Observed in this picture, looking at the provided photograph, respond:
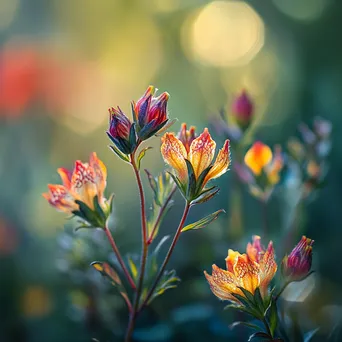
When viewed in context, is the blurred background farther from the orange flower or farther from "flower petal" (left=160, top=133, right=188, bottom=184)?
"flower petal" (left=160, top=133, right=188, bottom=184)

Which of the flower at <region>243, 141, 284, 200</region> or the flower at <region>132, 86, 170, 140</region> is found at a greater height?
the flower at <region>132, 86, 170, 140</region>

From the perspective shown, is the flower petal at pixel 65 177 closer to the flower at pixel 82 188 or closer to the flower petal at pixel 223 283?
the flower at pixel 82 188

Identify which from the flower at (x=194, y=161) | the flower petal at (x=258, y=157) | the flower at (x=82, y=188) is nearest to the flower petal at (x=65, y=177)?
the flower at (x=82, y=188)

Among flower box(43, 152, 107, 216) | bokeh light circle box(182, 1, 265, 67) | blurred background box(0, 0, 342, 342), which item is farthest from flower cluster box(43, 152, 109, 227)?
bokeh light circle box(182, 1, 265, 67)

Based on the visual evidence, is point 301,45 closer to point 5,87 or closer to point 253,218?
point 253,218

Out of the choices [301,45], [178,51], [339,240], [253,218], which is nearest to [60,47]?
[178,51]

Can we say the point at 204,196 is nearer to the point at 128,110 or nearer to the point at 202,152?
the point at 202,152
